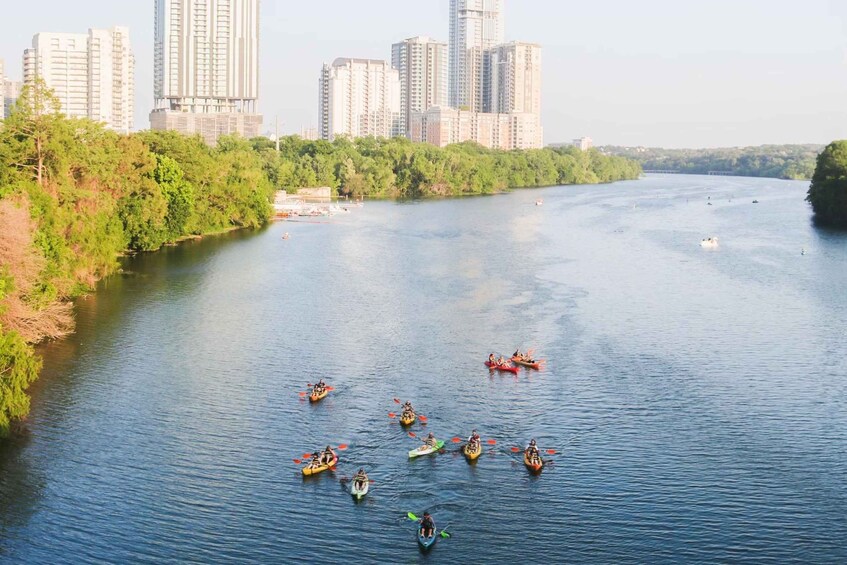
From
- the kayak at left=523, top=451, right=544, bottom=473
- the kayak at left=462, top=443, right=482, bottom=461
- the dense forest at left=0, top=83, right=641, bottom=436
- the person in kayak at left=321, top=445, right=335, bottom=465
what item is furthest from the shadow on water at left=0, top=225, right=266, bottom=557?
the kayak at left=523, top=451, right=544, bottom=473

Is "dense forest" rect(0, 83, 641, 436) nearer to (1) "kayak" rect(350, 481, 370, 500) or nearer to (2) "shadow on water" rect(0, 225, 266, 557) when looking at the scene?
(2) "shadow on water" rect(0, 225, 266, 557)

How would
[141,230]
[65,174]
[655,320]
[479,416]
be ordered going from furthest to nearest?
[141,230] → [65,174] → [655,320] → [479,416]

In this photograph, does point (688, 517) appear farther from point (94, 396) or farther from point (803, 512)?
point (94, 396)

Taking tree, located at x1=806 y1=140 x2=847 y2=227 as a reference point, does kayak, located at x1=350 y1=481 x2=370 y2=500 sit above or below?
below

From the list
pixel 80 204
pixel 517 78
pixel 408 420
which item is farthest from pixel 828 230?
pixel 517 78

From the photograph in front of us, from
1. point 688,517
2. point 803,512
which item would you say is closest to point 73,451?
point 688,517
